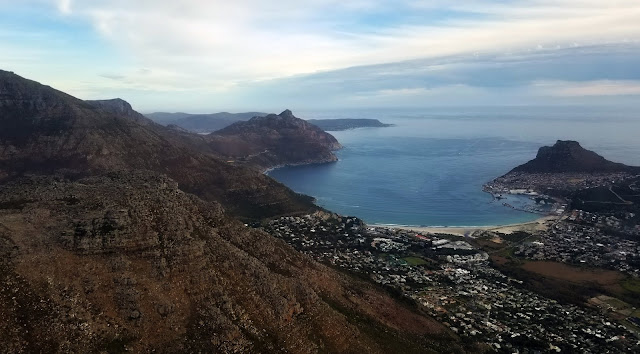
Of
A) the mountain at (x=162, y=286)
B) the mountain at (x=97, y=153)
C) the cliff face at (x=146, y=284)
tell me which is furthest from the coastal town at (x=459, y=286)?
the mountain at (x=97, y=153)

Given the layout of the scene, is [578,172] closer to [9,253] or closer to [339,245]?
[339,245]

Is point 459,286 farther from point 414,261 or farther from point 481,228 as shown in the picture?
point 481,228

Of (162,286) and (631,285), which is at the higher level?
(162,286)

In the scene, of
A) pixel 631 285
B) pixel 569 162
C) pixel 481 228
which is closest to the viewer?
pixel 631 285

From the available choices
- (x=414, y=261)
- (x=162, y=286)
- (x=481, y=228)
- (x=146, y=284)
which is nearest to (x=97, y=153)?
(x=414, y=261)

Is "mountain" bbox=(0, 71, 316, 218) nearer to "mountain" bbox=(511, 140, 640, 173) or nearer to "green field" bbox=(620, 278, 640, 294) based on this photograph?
"green field" bbox=(620, 278, 640, 294)

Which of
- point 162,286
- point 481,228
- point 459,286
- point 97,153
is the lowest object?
point 459,286

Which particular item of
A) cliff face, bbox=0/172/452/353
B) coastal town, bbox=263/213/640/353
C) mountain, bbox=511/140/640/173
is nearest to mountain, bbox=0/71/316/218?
coastal town, bbox=263/213/640/353

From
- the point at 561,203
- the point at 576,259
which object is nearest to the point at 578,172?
the point at 561,203
